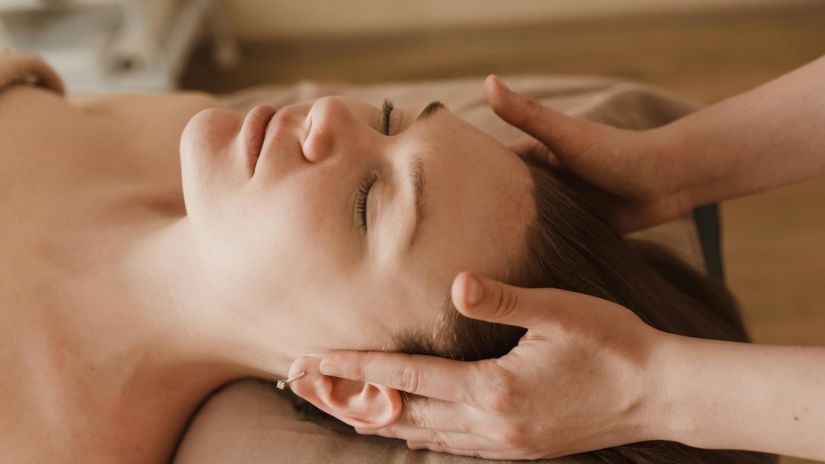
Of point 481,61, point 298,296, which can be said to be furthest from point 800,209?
point 298,296

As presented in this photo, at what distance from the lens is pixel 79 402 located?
3.65 feet

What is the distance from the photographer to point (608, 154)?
4.12 ft

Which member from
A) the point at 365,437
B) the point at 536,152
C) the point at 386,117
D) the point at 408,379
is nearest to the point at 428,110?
the point at 386,117

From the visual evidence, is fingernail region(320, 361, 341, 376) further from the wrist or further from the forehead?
the wrist

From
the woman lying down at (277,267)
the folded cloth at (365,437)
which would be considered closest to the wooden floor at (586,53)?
the folded cloth at (365,437)

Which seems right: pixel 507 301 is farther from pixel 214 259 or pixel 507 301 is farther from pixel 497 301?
pixel 214 259

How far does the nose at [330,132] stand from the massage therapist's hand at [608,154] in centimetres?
27

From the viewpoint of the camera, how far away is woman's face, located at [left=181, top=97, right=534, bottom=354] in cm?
97

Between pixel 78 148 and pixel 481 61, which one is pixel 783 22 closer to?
pixel 481 61

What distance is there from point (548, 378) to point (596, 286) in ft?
0.65

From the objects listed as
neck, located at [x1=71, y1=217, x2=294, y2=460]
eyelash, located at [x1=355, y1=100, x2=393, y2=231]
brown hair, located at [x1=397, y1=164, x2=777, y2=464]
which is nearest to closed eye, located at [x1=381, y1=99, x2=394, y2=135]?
eyelash, located at [x1=355, y1=100, x2=393, y2=231]

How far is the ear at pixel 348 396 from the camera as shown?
39.6 inches

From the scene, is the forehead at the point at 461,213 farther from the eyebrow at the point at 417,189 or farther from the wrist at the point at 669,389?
the wrist at the point at 669,389

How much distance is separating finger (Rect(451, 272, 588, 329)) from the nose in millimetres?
284
